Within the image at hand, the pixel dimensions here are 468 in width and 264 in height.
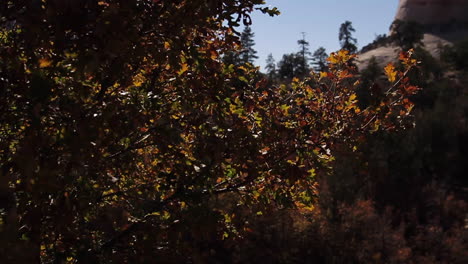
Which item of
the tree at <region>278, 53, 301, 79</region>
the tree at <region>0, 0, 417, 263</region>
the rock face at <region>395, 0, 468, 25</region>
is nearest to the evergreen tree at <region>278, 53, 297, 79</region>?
the tree at <region>278, 53, 301, 79</region>

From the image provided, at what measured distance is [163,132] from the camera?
2633 mm

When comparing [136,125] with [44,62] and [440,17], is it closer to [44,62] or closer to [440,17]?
[44,62]

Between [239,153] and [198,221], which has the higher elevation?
[239,153]

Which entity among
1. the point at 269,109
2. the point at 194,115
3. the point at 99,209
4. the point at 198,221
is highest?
the point at 269,109

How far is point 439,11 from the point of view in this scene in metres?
74.6

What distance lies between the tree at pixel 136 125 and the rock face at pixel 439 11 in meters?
78.6

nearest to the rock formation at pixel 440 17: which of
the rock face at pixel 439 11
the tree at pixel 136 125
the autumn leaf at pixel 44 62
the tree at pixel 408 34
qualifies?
the rock face at pixel 439 11

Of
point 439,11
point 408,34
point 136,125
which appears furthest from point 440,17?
point 136,125

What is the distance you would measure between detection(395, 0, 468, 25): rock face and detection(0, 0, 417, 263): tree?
7856cm

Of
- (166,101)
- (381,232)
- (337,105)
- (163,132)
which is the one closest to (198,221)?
(163,132)

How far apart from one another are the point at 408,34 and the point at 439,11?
25.8 meters

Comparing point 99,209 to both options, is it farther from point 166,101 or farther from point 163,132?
point 163,132

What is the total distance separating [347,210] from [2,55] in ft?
40.9

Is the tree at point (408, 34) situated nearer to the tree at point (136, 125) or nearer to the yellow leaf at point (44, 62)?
the tree at point (136, 125)
